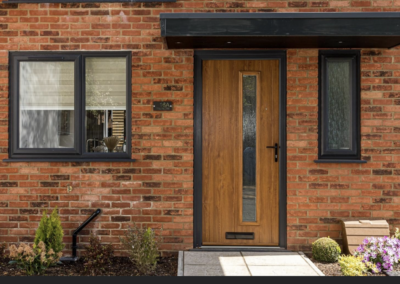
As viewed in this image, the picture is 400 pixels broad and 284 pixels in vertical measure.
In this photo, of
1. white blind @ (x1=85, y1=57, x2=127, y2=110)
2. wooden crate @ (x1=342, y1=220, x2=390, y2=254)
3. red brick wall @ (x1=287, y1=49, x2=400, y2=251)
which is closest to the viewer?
wooden crate @ (x1=342, y1=220, x2=390, y2=254)

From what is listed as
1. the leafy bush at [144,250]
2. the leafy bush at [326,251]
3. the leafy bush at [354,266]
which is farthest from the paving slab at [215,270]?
the leafy bush at [354,266]

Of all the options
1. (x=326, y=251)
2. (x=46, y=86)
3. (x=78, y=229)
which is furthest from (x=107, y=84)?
(x=326, y=251)

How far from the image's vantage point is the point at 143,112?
17.9 feet

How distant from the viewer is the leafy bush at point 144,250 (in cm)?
480

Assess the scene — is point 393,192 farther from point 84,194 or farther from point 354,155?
point 84,194

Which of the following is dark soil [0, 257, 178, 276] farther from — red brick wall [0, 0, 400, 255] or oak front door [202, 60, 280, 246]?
oak front door [202, 60, 280, 246]

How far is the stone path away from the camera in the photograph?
4.62 m

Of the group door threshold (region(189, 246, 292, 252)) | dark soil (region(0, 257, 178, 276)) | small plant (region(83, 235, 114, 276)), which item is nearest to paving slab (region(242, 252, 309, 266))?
door threshold (region(189, 246, 292, 252))

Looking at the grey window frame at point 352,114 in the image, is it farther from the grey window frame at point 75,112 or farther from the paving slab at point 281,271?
the grey window frame at point 75,112

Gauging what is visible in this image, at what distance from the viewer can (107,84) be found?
554cm

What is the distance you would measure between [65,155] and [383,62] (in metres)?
4.18

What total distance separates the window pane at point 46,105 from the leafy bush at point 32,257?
1385 millimetres

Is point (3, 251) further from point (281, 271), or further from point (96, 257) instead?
point (281, 271)

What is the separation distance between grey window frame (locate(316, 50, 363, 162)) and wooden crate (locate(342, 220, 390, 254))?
82 centimetres
